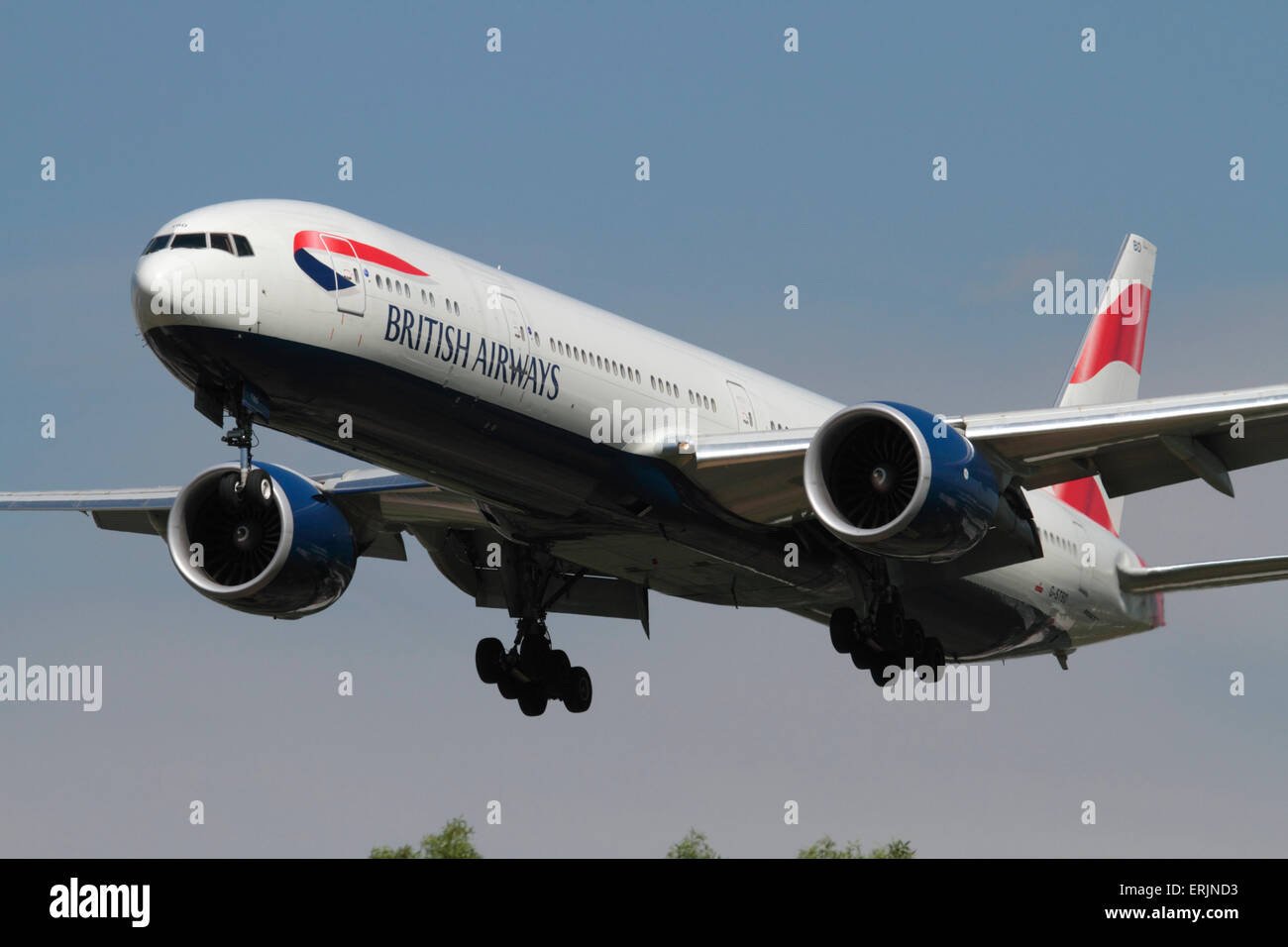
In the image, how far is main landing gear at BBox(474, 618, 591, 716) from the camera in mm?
37000

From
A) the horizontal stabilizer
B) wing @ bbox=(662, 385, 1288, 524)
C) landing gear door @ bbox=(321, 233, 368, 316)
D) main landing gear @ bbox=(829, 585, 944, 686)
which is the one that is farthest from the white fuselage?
the horizontal stabilizer

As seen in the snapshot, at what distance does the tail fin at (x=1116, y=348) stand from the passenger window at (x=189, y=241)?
23.2 metres

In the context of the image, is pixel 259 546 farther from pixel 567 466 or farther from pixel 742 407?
pixel 742 407

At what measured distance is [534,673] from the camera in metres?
37.0

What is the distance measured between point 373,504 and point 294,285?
28.3 ft

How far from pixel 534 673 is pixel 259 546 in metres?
5.89

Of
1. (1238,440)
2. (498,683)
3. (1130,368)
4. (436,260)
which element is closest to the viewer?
(436,260)

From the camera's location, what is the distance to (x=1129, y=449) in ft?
107

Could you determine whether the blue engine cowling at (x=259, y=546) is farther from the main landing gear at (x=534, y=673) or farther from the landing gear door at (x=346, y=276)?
the landing gear door at (x=346, y=276)

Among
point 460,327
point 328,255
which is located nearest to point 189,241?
point 328,255

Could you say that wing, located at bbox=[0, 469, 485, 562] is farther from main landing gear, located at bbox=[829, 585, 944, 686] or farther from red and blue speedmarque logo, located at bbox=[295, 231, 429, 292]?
main landing gear, located at bbox=[829, 585, 944, 686]

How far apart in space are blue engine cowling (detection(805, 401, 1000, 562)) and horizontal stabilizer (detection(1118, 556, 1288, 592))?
6.73 metres
